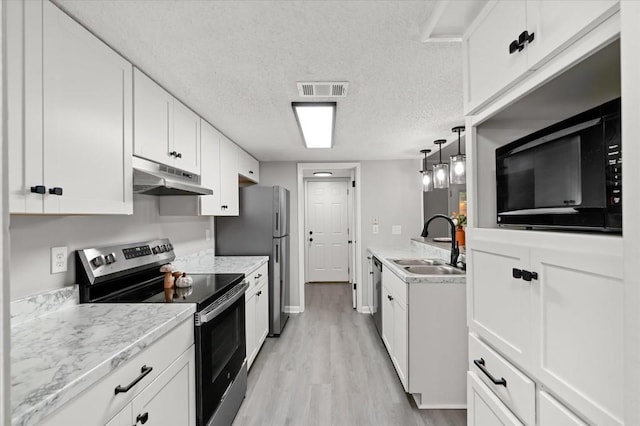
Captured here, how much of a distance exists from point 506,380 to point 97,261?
1.96 meters

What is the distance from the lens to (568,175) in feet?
2.82

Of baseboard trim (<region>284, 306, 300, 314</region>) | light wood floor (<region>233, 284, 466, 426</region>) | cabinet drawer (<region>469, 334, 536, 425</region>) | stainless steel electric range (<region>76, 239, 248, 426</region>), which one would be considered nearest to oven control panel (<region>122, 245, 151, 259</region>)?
stainless steel electric range (<region>76, 239, 248, 426</region>)

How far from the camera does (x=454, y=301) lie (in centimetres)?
229

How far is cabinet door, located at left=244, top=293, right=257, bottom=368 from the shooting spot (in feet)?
8.89

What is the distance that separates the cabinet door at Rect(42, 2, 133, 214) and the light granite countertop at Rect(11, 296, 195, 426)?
0.48m

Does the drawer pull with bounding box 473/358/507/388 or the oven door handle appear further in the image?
the oven door handle

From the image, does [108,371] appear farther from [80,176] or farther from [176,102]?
[176,102]

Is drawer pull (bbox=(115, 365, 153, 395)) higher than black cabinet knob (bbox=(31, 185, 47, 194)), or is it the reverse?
black cabinet knob (bbox=(31, 185, 47, 194))

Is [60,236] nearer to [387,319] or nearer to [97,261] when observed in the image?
[97,261]

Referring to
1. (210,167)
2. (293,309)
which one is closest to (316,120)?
(210,167)

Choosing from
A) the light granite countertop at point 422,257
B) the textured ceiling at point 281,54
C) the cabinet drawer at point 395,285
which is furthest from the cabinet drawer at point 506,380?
the textured ceiling at point 281,54

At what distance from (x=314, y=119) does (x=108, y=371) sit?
2142mm

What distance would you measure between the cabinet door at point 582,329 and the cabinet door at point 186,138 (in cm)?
208

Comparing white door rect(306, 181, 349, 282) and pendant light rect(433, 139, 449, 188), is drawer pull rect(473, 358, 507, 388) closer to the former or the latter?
pendant light rect(433, 139, 449, 188)
